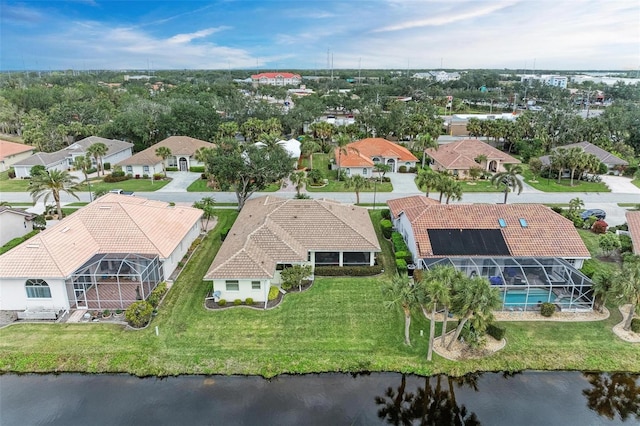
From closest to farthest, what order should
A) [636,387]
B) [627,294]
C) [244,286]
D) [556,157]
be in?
[636,387], [627,294], [244,286], [556,157]

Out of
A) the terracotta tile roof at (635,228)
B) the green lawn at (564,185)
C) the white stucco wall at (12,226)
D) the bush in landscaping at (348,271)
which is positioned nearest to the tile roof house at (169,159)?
the white stucco wall at (12,226)

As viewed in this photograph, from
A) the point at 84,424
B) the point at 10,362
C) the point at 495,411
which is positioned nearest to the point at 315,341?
the point at 495,411

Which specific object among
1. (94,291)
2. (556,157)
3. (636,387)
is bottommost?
(636,387)

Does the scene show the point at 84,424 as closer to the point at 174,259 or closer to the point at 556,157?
the point at 174,259

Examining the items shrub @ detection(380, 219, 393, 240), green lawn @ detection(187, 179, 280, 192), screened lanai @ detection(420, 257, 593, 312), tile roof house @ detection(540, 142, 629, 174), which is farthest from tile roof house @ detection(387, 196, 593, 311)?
tile roof house @ detection(540, 142, 629, 174)

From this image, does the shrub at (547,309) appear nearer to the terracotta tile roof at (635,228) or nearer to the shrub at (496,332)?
the shrub at (496,332)

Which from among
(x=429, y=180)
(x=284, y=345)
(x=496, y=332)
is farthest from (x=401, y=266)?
(x=429, y=180)

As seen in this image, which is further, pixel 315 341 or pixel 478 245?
pixel 478 245
